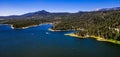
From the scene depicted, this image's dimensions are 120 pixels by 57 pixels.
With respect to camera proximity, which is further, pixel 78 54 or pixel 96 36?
pixel 96 36

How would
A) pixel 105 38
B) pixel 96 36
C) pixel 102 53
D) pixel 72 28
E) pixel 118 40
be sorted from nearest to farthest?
pixel 102 53
pixel 118 40
pixel 105 38
pixel 96 36
pixel 72 28

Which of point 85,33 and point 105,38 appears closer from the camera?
point 105,38

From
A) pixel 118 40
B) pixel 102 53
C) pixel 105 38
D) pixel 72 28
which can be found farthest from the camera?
pixel 72 28

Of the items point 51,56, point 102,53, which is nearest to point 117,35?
point 102,53

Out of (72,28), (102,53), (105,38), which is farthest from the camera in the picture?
(72,28)

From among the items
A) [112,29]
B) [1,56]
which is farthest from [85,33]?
[1,56]

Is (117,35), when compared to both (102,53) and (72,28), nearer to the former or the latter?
(102,53)

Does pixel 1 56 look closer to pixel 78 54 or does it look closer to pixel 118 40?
pixel 78 54

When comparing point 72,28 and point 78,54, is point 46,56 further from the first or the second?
point 72,28

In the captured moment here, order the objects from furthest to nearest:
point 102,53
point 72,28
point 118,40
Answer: point 72,28, point 118,40, point 102,53
